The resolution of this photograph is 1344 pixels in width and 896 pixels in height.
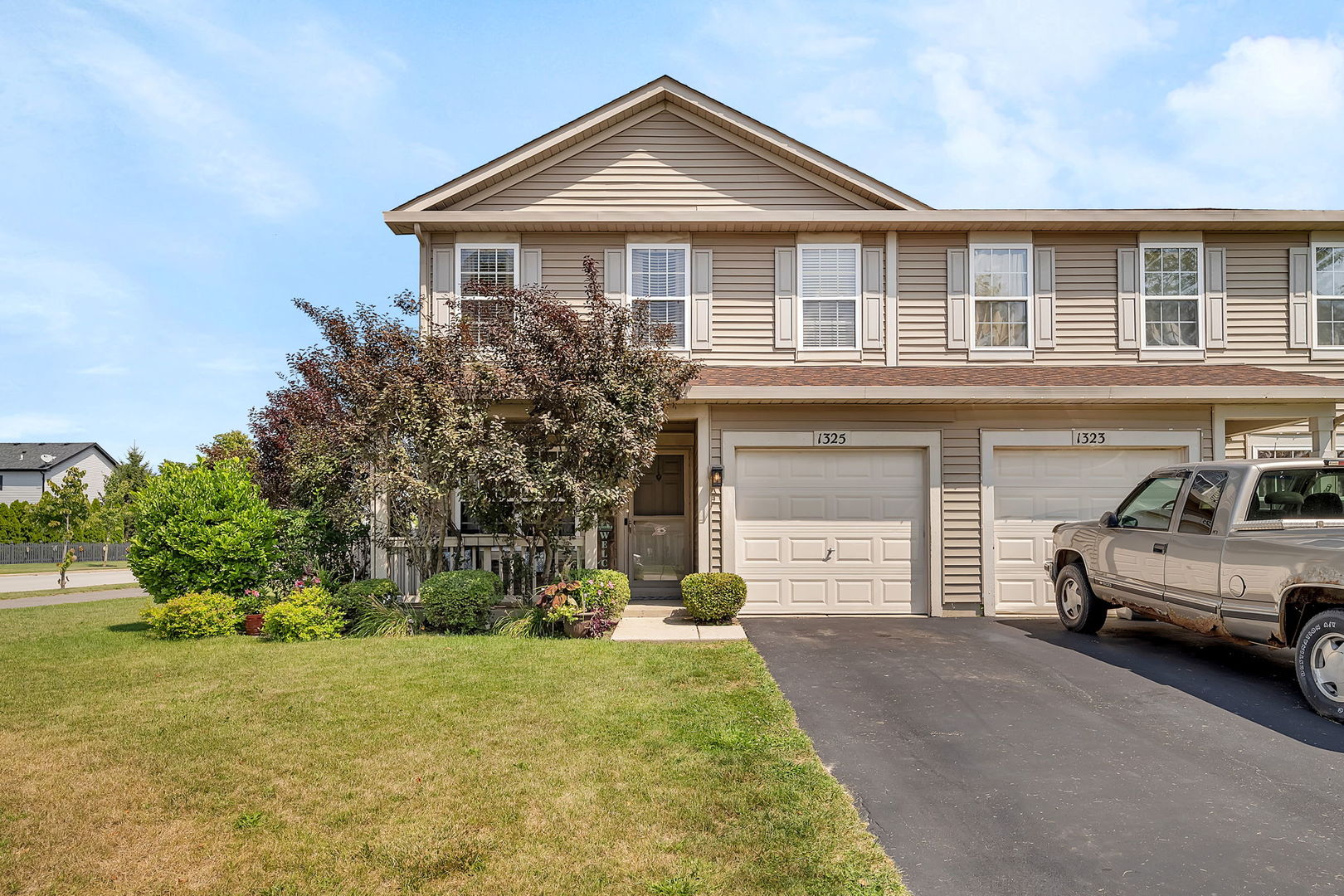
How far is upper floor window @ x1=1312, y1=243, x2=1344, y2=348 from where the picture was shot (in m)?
12.2

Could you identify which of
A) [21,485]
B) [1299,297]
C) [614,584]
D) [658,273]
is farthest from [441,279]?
[21,485]

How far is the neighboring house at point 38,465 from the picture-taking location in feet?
148

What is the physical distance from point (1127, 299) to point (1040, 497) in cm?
389

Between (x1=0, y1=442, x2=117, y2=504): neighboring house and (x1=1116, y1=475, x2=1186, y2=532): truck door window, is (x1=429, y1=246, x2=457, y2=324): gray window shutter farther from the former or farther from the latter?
(x1=0, y1=442, x2=117, y2=504): neighboring house

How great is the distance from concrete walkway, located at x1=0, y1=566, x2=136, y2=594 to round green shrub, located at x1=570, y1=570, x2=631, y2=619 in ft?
46.8

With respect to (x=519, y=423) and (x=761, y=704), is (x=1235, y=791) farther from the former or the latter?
(x=519, y=423)

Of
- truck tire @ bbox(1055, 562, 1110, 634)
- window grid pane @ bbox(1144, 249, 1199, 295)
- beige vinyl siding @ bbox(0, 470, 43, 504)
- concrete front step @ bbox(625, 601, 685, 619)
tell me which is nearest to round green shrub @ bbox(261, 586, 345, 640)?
concrete front step @ bbox(625, 601, 685, 619)

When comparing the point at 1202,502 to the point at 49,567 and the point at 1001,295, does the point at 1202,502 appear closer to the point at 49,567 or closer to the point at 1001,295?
the point at 1001,295

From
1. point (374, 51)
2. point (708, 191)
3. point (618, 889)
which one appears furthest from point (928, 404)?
point (374, 51)

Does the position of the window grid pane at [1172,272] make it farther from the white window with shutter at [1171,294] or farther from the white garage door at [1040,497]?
the white garage door at [1040,497]

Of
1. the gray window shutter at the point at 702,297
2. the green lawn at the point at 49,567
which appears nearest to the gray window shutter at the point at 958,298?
the gray window shutter at the point at 702,297

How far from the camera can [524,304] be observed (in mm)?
9734

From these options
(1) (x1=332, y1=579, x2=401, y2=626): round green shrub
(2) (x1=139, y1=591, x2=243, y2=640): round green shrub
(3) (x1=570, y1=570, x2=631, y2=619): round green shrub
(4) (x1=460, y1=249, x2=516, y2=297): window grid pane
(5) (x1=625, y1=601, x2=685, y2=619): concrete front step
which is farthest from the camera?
(4) (x1=460, y1=249, x2=516, y2=297): window grid pane

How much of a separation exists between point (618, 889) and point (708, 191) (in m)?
11.1
